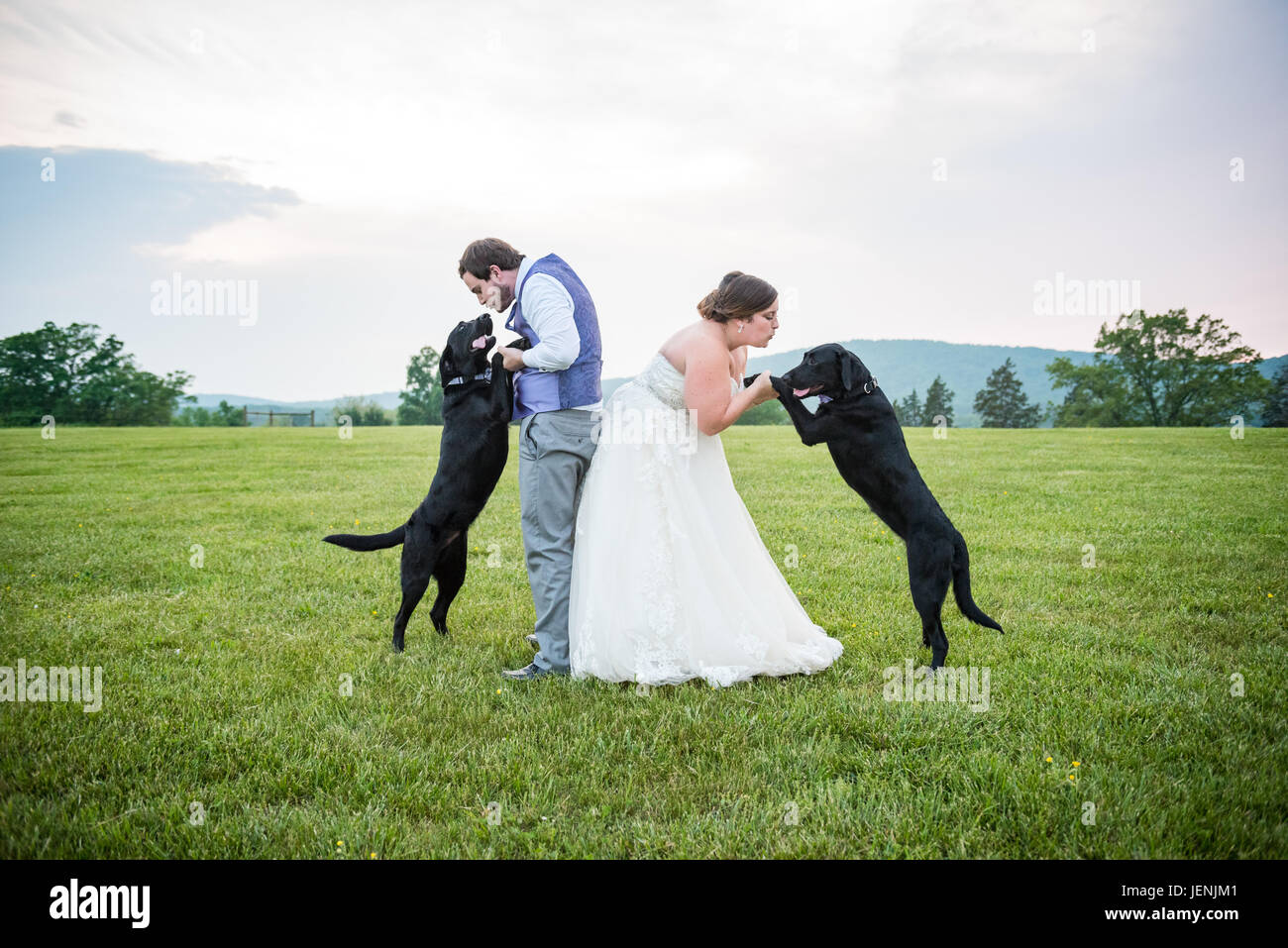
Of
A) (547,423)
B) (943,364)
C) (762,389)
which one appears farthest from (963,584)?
(943,364)

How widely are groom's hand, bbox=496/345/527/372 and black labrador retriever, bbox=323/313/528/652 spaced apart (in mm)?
41

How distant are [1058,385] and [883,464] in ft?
191

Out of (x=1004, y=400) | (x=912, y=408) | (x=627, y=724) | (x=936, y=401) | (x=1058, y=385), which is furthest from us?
(x=912, y=408)

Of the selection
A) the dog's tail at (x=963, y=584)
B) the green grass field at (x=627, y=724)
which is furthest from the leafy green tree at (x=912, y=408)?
the dog's tail at (x=963, y=584)

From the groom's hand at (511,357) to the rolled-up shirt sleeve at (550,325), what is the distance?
9 centimetres

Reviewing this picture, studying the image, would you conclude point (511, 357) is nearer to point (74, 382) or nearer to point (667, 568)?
point (667, 568)

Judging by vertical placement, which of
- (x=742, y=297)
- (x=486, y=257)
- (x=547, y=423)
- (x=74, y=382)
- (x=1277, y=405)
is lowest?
Answer: (x=547, y=423)

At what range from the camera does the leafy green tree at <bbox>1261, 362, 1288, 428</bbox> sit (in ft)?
149

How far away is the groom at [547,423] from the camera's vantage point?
3.89 m

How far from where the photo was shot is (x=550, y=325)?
3676 mm

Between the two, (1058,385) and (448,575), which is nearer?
(448,575)
